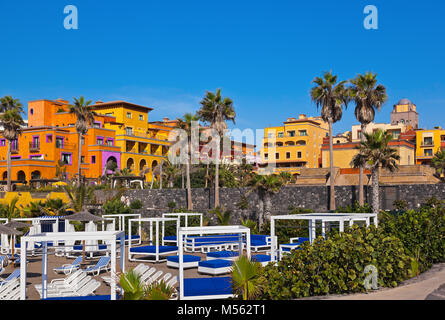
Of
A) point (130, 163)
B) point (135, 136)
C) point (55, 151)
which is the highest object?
point (135, 136)


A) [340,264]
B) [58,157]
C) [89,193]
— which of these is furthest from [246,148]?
[340,264]

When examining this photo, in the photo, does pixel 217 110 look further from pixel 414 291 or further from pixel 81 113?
pixel 414 291

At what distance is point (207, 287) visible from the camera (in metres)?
10.7

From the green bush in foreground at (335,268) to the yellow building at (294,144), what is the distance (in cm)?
5831

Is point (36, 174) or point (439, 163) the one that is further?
point (36, 174)

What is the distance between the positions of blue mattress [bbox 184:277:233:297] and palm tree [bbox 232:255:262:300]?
7.16ft

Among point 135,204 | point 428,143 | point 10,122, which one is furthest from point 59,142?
point 428,143

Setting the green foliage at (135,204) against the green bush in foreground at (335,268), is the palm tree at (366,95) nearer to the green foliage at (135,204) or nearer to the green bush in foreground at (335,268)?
the green foliage at (135,204)

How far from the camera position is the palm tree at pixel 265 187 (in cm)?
2708

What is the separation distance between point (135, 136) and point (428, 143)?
3838 cm

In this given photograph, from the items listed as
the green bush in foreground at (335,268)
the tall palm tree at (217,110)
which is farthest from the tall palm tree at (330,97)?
the green bush in foreground at (335,268)

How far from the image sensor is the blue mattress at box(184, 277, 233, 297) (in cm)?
1040

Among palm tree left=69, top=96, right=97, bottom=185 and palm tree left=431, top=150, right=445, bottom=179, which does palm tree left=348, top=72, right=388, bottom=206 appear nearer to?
palm tree left=431, top=150, right=445, bottom=179
